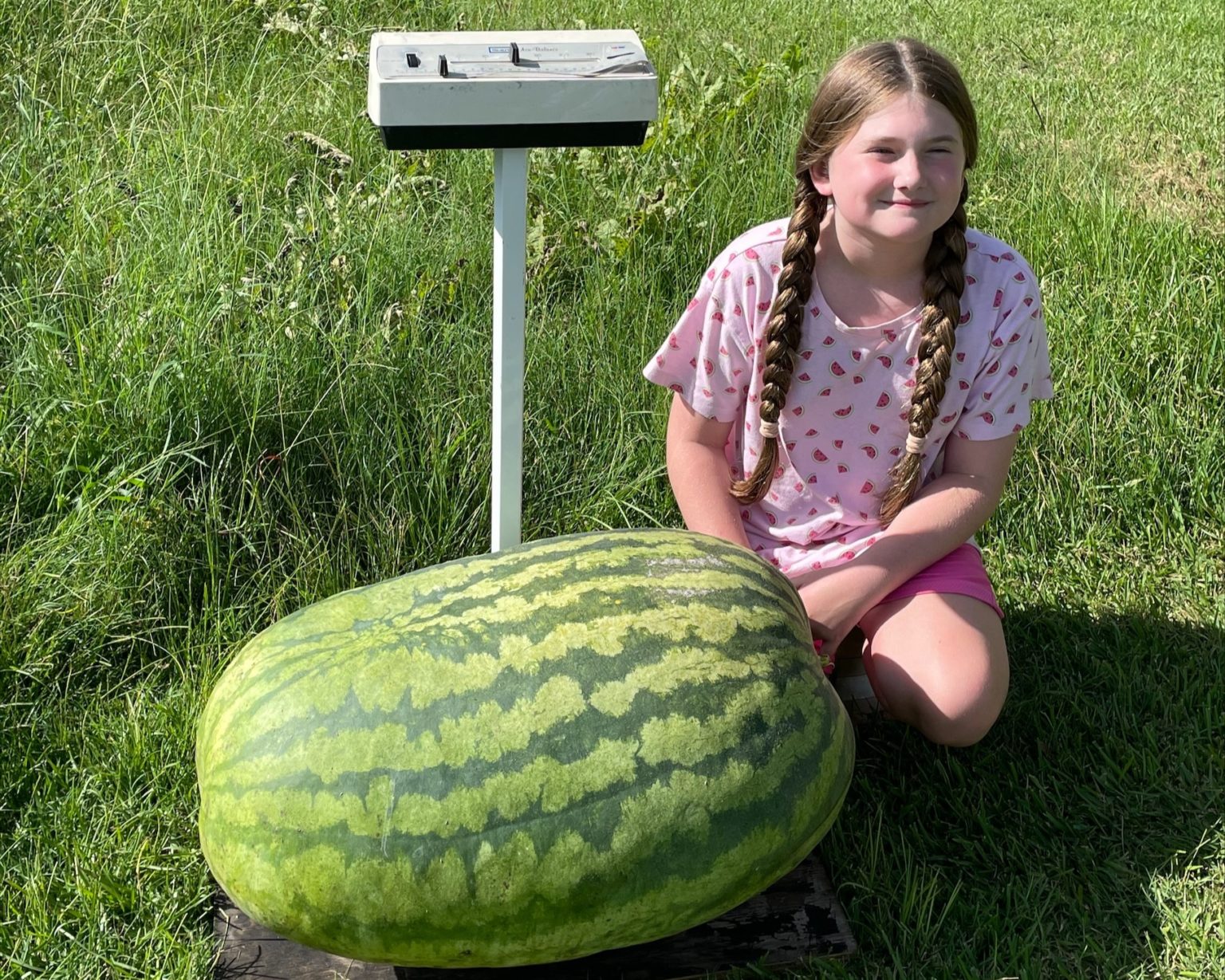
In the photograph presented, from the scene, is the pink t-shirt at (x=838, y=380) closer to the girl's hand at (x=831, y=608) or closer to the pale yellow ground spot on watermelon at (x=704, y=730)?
the girl's hand at (x=831, y=608)

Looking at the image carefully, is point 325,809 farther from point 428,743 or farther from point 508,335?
point 508,335

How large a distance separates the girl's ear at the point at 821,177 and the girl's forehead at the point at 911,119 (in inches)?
6.5

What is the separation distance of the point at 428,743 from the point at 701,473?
0.99 meters

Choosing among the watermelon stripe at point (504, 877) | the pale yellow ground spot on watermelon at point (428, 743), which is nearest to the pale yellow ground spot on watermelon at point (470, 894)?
the watermelon stripe at point (504, 877)

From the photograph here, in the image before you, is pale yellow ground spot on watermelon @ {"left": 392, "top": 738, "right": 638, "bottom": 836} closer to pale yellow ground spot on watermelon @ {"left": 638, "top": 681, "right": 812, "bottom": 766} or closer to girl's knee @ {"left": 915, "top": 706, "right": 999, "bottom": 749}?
pale yellow ground spot on watermelon @ {"left": 638, "top": 681, "right": 812, "bottom": 766}

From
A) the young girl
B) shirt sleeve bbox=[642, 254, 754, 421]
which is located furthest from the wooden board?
shirt sleeve bbox=[642, 254, 754, 421]

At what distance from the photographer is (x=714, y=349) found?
2.50 m

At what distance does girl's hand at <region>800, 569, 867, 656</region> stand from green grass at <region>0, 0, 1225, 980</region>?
1.01ft

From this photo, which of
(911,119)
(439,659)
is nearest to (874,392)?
(911,119)

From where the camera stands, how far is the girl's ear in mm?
2410

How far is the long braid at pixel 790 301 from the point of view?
2400 millimetres

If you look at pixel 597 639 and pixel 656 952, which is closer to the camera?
pixel 597 639

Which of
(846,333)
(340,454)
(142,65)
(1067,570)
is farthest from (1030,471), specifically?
(142,65)

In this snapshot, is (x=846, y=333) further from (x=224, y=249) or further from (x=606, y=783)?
(x=224, y=249)
